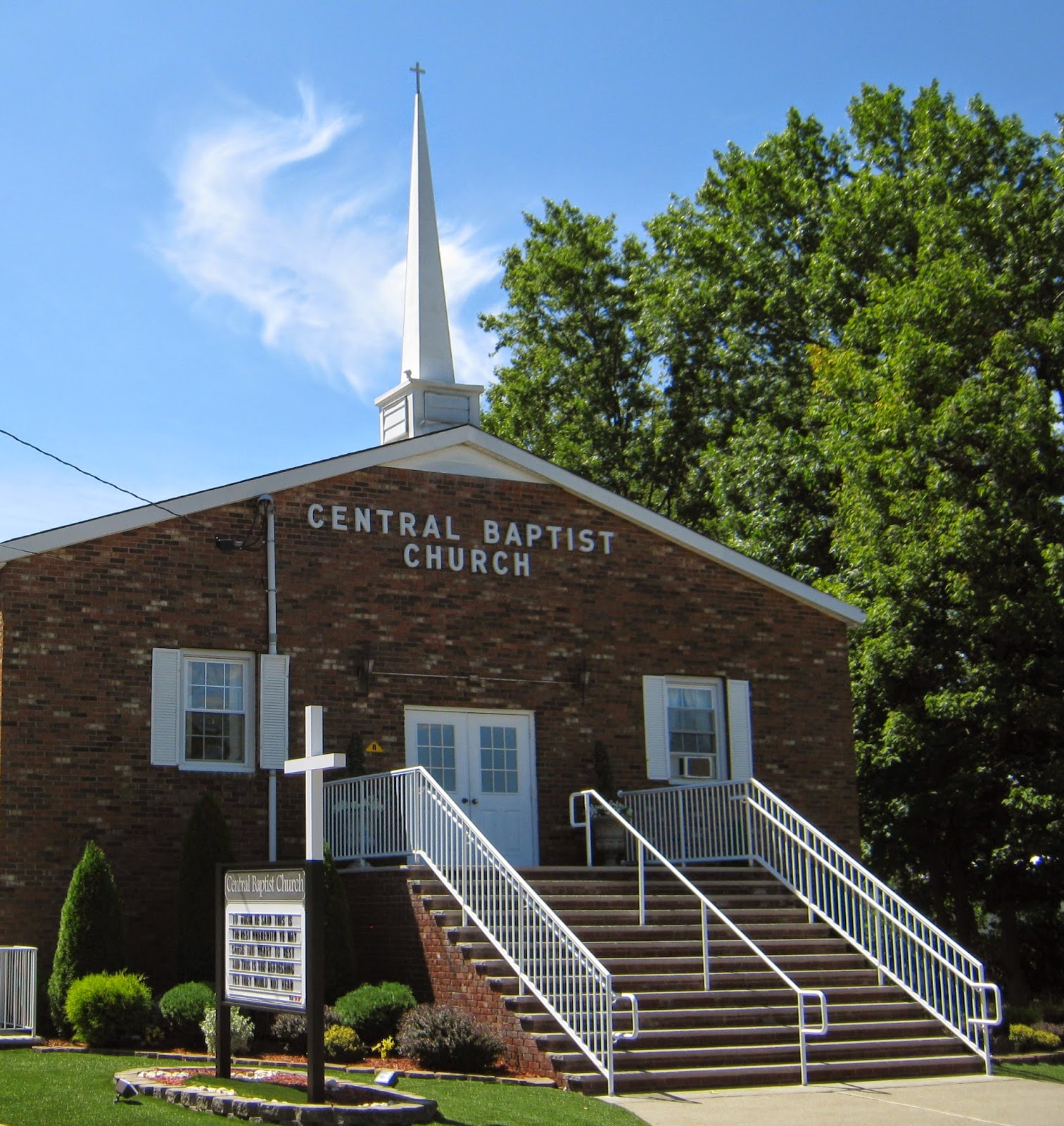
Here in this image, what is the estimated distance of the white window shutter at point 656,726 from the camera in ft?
64.5

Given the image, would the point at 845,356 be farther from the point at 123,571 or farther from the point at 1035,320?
the point at 123,571

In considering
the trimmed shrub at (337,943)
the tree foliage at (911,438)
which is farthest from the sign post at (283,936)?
the tree foliage at (911,438)

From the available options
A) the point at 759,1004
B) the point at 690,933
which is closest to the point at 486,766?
the point at 690,933

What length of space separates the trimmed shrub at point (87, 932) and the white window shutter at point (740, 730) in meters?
8.24

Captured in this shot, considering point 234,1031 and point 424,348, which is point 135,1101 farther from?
point 424,348

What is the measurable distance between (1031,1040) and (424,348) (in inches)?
473

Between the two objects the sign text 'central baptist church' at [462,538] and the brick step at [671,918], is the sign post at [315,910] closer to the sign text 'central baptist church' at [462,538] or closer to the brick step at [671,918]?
the brick step at [671,918]

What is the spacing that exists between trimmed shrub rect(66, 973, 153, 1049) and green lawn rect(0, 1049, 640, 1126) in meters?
0.60

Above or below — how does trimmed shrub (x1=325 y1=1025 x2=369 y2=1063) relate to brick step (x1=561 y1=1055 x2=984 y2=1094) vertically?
above

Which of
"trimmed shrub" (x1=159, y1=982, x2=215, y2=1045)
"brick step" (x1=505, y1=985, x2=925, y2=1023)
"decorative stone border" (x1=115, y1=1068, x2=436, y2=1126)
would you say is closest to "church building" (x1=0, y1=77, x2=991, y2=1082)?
"trimmed shrub" (x1=159, y1=982, x2=215, y2=1045)

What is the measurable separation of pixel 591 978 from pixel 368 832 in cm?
429

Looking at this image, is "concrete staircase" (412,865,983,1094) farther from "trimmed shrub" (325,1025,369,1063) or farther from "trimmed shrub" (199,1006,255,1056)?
"trimmed shrub" (199,1006,255,1056)

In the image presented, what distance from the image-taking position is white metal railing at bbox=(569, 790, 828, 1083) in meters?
13.9

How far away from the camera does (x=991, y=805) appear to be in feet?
78.8
